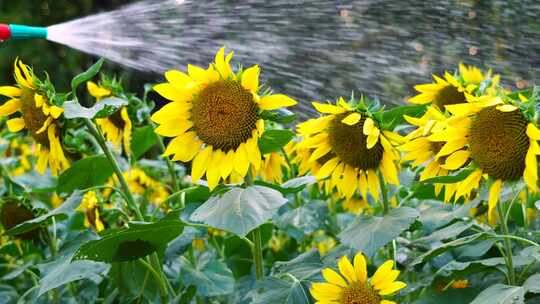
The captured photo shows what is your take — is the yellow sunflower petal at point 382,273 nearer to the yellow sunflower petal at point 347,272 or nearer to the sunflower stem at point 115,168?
the yellow sunflower petal at point 347,272

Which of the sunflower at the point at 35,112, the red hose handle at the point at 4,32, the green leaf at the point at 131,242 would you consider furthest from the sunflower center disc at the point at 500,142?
the red hose handle at the point at 4,32

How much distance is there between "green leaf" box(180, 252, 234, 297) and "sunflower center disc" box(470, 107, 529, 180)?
1.76 feet

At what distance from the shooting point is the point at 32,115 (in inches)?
57.7

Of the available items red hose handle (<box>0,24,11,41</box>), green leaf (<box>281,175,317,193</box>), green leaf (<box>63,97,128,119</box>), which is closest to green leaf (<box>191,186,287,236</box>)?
green leaf (<box>281,175,317,193</box>)

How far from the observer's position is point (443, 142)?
1.35 m

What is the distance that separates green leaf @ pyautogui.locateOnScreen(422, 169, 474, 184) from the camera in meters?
1.18

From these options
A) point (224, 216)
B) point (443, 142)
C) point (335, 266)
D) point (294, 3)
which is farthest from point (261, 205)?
point (294, 3)

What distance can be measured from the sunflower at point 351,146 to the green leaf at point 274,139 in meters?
0.05

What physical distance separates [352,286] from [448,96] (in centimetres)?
52

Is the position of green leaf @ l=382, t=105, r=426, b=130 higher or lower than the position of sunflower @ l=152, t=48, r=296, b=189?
lower

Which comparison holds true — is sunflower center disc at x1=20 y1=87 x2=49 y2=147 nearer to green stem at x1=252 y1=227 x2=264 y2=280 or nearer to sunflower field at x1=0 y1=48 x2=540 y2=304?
sunflower field at x1=0 y1=48 x2=540 y2=304

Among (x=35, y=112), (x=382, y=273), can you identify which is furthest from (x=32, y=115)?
(x=382, y=273)

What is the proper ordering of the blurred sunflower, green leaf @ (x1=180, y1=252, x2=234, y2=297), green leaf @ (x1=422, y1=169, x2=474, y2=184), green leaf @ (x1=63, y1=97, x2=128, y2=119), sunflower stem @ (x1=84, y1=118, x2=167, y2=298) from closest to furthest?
green leaf @ (x1=422, y1=169, x2=474, y2=184) → green leaf @ (x1=63, y1=97, x2=128, y2=119) → sunflower stem @ (x1=84, y1=118, x2=167, y2=298) → green leaf @ (x1=180, y1=252, x2=234, y2=297) → the blurred sunflower

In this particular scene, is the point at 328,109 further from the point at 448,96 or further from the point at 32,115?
the point at 32,115
